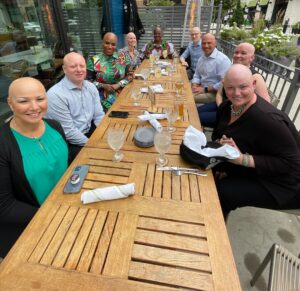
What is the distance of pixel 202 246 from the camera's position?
94cm

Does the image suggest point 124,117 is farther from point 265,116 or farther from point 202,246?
point 202,246

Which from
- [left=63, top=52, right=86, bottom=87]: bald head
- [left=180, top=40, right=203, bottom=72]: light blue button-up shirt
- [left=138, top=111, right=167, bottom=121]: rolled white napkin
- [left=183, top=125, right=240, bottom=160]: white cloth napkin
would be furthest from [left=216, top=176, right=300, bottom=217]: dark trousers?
[left=180, top=40, right=203, bottom=72]: light blue button-up shirt

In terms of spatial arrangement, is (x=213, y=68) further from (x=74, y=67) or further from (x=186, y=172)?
(x=186, y=172)

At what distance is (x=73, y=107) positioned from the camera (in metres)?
2.28

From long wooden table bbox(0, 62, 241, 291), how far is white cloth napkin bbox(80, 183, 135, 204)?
0.03 m

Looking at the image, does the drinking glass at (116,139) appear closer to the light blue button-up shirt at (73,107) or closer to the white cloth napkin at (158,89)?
the light blue button-up shirt at (73,107)

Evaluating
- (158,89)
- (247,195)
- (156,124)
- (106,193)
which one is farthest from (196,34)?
(106,193)

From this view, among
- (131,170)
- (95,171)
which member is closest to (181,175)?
(131,170)

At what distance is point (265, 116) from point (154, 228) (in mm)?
1065

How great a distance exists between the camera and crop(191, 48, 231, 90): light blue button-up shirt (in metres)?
3.63

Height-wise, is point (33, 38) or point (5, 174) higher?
point (33, 38)

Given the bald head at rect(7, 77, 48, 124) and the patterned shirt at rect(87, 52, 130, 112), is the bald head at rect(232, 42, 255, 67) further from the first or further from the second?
the bald head at rect(7, 77, 48, 124)

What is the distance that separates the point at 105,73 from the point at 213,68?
1.80m

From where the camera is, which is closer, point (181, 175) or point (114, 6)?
point (181, 175)
